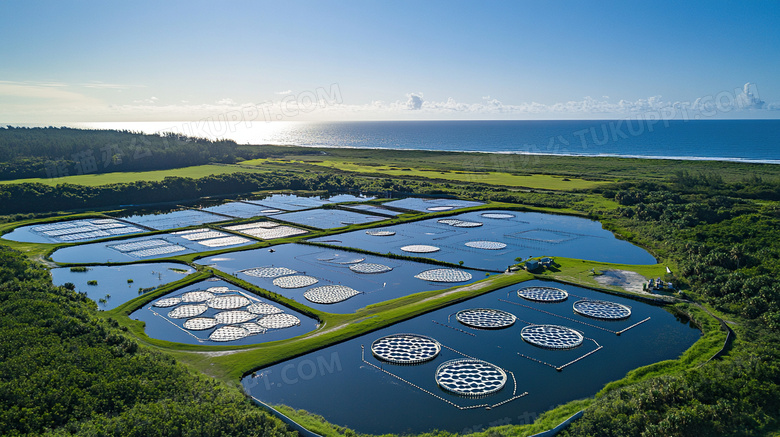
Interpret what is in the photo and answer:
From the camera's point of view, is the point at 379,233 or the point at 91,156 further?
the point at 91,156

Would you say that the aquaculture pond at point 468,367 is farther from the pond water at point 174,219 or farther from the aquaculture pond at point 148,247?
the pond water at point 174,219

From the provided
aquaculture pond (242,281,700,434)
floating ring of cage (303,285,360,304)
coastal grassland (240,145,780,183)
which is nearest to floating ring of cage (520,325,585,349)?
aquaculture pond (242,281,700,434)

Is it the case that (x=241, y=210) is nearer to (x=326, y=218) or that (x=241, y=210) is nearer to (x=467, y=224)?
(x=326, y=218)

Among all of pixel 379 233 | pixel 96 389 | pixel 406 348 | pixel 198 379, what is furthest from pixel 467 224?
pixel 96 389

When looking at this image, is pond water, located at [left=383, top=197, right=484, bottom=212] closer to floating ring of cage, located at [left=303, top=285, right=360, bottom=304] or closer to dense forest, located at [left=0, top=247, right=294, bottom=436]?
→ floating ring of cage, located at [left=303, top=285, right=360, bottom=304]

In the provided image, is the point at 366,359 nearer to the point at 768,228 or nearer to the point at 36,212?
the point at 768,228

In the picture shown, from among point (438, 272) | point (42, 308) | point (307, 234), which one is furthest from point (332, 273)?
point (42, 308)

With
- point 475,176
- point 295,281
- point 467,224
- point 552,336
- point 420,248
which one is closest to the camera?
point 552,336
